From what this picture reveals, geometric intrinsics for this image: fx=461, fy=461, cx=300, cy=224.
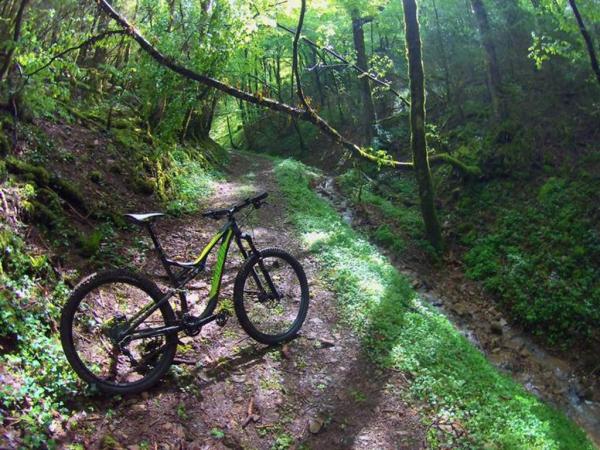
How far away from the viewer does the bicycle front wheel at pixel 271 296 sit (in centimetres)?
507

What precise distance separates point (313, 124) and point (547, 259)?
617 cm

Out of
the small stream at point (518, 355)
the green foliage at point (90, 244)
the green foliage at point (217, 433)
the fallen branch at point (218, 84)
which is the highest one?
the fallen branch at point (218, 84)

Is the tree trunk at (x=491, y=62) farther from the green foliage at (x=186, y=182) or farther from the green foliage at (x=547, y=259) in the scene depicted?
the green foliage at (x=186, y=182)

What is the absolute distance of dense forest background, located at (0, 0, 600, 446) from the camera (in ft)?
18.3

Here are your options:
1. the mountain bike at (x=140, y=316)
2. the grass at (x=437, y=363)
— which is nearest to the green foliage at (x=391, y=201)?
the grass at (x=437, y=363)

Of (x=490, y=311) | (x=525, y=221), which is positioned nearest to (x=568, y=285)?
(x=490, y=311)

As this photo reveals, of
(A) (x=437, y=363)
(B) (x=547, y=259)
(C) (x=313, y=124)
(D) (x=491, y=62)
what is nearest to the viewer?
(A) (x=437, y=363)

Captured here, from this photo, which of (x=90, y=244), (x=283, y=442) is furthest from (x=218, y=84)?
(x=283, y=442)

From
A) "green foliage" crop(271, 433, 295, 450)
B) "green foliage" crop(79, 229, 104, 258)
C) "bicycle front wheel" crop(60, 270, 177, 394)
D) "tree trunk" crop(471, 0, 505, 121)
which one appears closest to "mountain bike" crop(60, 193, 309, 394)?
"bicycle front wheel" crop(60, 270, 177, 394)

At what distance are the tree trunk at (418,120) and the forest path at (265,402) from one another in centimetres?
545

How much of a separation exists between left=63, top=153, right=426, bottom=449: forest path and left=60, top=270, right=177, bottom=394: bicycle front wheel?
0.20 m

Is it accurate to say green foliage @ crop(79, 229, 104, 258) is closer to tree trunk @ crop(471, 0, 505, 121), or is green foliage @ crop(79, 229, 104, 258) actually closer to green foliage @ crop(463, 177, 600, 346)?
green foliage @ crop(463, 177, 600, 346)

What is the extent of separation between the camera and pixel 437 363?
5.66 meters

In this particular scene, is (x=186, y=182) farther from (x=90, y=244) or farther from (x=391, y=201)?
(x=391, y=201)
